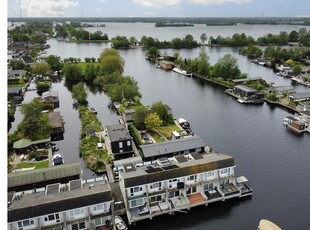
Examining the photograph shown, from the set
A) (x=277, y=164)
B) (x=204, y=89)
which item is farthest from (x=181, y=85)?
(x=277, y=164)

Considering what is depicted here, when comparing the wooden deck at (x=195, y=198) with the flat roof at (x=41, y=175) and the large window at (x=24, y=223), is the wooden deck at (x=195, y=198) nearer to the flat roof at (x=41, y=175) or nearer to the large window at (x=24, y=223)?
the flat roof at (x=41, y=175)

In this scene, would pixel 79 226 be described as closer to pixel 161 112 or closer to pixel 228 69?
pixel 161 112

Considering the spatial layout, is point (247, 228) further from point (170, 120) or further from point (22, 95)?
point (22, 95)

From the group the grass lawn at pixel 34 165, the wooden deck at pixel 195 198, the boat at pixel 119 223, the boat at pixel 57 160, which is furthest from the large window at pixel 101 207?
the grass lawn at pixel 34 165

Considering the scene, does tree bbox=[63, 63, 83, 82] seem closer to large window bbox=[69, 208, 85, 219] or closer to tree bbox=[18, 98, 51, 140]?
tree bbox=[18, 98, 51, 140]

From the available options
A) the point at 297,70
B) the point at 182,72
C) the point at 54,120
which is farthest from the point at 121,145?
the point at 297,70

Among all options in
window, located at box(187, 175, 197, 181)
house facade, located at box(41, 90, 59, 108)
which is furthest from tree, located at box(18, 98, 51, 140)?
window, located at box(187, 175, 197, 181)

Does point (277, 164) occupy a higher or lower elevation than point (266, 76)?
lower
